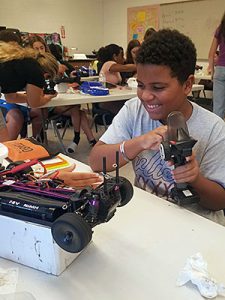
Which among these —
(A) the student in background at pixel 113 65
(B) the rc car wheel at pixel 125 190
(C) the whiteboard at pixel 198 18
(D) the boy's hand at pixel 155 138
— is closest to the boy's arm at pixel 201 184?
(D) the boy's hand at pixel 155 138

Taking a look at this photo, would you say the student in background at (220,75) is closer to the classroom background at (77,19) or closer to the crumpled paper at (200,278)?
the crumpled paper at (200,278)

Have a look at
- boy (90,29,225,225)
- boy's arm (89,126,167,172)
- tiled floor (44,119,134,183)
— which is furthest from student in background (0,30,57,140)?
boy (90,29,225,225)

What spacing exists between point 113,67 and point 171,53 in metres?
3.05

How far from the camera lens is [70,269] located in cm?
72

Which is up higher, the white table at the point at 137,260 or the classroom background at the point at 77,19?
the classroom background at the point at 77,19

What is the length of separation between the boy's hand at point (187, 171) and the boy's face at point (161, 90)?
275mm

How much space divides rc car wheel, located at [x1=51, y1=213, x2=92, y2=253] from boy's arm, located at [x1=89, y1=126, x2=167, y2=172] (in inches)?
17.0

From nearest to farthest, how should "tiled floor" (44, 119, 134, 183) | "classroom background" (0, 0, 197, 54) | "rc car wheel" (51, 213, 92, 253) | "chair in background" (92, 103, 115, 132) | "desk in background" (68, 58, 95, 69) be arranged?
"rc car wheel" (51, 213, 92, 253), "tiled floor" (44, 119, 134, 183), "chair in background" (92, 103, 115, 132), "classroom background" (0, 0, 197, 54), "desk in background" (68, 58, 95, 69)

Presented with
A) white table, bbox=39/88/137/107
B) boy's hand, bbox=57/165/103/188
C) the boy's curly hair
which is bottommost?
white table, bbox=39/88/137/107

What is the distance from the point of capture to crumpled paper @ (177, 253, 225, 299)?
632 millimetres

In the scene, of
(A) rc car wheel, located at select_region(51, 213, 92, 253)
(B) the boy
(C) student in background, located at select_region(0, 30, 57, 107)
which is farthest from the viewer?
(C) student in background, located at select_region(0, 30, 57, 107)

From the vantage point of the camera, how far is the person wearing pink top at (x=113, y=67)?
3.78 metres

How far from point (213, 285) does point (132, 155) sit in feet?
1.73

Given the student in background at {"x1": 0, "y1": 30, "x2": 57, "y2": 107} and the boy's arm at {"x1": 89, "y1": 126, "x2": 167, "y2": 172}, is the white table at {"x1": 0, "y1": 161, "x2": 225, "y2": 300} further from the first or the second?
the student in background at {"x1": 0, "y1": 30, "x2": 57, "y2": 107}
